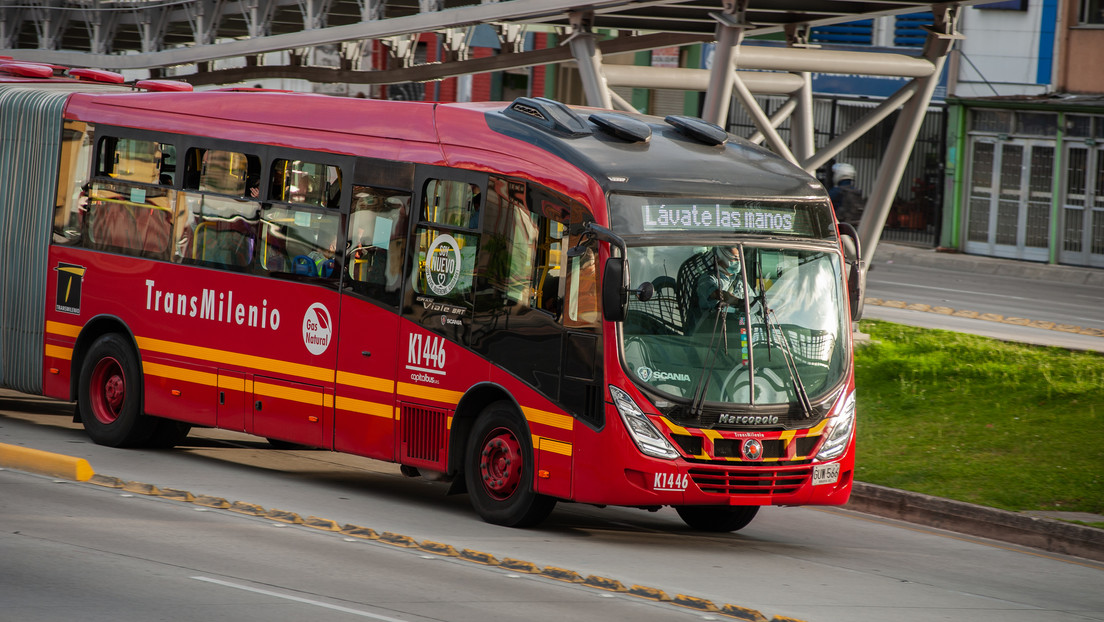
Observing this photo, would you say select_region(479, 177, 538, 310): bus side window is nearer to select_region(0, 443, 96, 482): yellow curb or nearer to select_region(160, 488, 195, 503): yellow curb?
select_region(160, 488, 195, 503): yellow curb

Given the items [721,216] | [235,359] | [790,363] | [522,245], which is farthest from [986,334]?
[235,359]

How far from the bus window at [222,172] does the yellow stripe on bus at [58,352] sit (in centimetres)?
208

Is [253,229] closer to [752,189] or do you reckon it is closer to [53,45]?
[752,189]

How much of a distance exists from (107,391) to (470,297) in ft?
14.7

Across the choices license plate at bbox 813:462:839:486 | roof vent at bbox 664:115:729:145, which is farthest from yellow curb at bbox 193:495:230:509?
roof vent at bbox 664:115:729:145

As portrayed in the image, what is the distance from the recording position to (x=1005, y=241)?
34.4 m

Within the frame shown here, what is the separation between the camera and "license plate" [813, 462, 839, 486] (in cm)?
1041

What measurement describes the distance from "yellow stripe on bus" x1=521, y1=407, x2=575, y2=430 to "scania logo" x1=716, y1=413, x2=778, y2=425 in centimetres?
103

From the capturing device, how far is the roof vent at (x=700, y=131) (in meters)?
11.1

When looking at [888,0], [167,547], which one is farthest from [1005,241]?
[167,547]

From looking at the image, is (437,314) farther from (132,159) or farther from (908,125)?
(908,125)

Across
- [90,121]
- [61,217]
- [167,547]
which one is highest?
[90,121]

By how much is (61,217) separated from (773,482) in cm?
758

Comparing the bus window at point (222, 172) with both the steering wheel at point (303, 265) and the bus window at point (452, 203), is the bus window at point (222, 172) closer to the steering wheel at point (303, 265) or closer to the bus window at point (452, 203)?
the steering wheel at point (303, 265)
